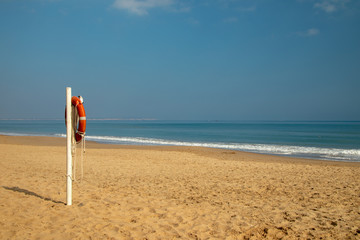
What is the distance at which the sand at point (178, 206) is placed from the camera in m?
4.33

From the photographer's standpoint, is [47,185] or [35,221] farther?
[47,185]

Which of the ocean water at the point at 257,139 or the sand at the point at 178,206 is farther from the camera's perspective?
the ocean water at the point at 257,139

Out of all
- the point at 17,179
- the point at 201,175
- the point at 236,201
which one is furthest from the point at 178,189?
the point at 17,179

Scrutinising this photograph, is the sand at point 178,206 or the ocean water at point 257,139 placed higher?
the sand at point 178,206

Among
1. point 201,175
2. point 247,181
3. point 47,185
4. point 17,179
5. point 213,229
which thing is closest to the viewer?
Result: point 213,229

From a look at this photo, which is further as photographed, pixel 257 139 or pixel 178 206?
pixel 257 139

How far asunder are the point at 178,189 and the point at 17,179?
16.5 feet

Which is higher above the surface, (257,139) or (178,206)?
(178,206)

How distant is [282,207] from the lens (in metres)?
5.84

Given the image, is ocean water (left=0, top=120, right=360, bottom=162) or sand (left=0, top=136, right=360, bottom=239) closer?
sand (left=0, top=136, right=360, bottom=239)

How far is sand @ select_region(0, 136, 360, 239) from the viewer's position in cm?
433

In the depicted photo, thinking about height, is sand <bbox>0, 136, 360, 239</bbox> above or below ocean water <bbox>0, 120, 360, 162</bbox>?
above

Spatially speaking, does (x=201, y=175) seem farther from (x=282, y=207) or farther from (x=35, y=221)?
(x=35, y=221)

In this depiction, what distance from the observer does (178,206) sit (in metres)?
5.72
